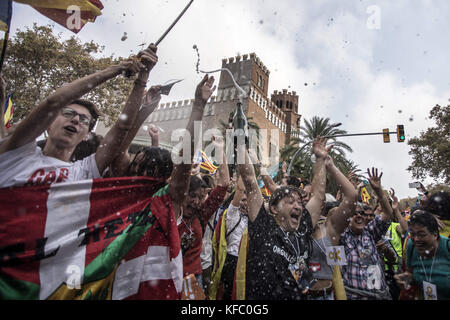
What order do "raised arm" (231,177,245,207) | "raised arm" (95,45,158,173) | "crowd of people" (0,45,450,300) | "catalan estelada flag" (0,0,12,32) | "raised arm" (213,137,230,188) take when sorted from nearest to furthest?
"crowd of people" (0,45,450,300), "raised arm" (95,45,158,173), "catalan estelada flag" (0,0,12,32), "raised arm" (213,137,230,188), "raised arm" (231,177,245,207)

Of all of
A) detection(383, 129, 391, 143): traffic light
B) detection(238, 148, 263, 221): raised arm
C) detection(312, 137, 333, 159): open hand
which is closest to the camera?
detection(238, 148, 263, 221): raised arm

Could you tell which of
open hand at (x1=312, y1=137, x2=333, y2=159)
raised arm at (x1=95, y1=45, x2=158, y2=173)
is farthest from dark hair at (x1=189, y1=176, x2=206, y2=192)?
open hand at (x1=312, y1=137, x2=333, y2=159)

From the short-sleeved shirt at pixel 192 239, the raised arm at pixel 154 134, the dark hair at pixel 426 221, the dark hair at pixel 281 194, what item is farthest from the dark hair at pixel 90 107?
the dark hair at pixel 426 221

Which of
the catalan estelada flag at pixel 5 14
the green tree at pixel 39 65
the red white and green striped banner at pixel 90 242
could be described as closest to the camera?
the red white and green striped banner at pixel 90 242

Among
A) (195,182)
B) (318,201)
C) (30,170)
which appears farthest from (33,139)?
(318,201)

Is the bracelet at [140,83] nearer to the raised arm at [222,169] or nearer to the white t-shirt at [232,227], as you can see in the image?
the raised arm at [222,169]

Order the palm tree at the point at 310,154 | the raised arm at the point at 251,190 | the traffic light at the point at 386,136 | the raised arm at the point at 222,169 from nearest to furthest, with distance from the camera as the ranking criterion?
the raised arm at the point at 251,190 → the raised arm at the point at 222,169 → the traffic light at the point at 386,136 → the palm tree at the point at 310,154

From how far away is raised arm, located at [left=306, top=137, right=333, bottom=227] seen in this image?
280cm

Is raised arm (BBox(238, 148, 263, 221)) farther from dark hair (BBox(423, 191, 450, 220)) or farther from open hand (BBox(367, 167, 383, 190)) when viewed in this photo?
dark hair (BBox(423, 191, 450, 220))

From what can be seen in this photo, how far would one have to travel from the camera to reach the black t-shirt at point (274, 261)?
219cm

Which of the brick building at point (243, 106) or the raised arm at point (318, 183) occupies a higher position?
the brick building at point (243, 106)

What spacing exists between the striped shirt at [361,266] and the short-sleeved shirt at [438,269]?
1.02 ft

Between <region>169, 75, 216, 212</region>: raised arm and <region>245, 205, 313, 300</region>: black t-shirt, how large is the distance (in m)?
0.72
